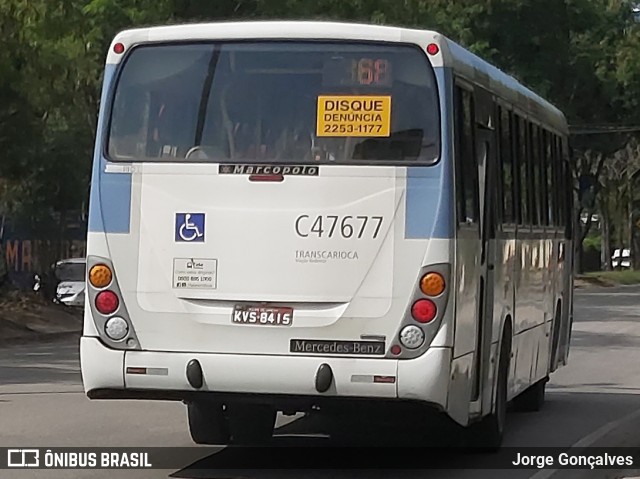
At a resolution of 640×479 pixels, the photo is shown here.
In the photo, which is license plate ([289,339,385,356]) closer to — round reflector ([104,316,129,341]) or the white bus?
the white bus

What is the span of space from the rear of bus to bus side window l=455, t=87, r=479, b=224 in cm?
35

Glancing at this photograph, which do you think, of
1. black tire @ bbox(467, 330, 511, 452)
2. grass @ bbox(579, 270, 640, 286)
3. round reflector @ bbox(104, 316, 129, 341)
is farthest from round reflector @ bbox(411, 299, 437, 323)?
grass @ bbox(579, 270, 640, 286)

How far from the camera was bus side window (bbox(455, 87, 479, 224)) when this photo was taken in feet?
32.9

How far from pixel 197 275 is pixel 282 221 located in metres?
0.67

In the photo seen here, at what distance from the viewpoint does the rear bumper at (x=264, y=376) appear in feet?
30.8

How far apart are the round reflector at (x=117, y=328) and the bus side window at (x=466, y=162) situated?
93.6 inches

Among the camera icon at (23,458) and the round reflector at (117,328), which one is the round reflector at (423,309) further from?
the camera icon at (23,458)

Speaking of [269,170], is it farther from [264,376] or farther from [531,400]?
[531,400]

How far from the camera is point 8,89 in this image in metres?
26.1

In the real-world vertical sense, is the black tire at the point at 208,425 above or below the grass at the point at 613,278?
above

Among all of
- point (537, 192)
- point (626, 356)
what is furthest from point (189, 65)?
point (626, 356)

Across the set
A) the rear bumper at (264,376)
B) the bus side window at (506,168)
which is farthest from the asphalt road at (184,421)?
the bus side window at (506,168)

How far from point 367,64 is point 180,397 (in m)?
2.57

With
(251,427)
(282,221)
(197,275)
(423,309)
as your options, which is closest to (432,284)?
(423,309)
